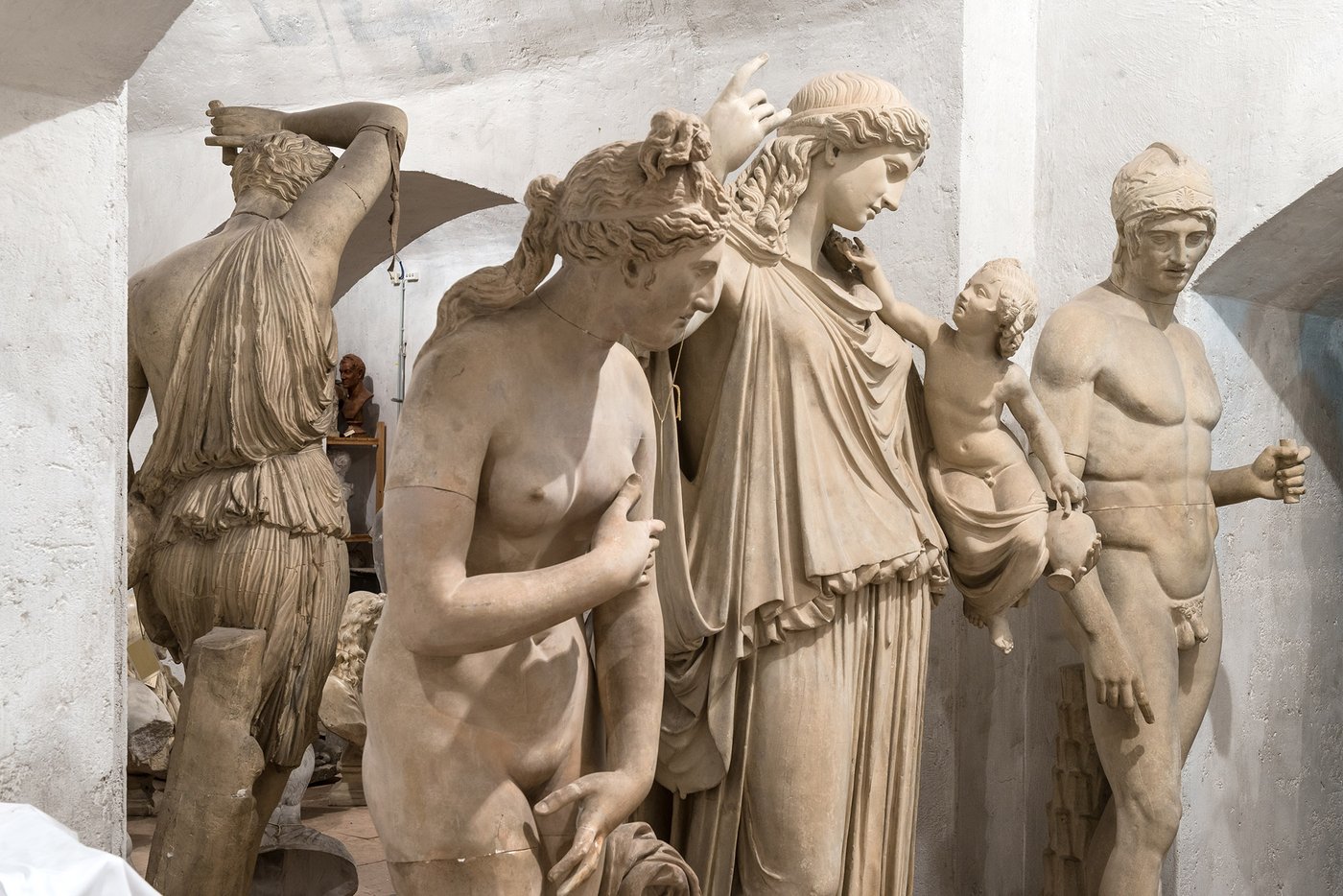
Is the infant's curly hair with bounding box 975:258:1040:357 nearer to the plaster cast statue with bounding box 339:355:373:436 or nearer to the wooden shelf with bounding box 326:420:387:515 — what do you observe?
the wooden shelf with bounding box 326:420:387:515

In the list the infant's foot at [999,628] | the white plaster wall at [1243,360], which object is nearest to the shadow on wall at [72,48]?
the infant's foot at [999,628]

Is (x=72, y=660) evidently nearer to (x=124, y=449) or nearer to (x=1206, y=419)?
(x=124, y=449)

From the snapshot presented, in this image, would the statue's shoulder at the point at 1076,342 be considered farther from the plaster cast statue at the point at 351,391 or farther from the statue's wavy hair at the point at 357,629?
the plaster cast statue at the point at 351,391

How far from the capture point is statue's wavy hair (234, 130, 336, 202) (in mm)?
3965

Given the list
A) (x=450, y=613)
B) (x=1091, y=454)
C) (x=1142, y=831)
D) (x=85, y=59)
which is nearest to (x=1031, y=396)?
(x=1091, y=454)

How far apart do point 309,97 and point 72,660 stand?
4017 mm

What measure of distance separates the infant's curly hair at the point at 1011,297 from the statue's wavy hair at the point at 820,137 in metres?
0.37

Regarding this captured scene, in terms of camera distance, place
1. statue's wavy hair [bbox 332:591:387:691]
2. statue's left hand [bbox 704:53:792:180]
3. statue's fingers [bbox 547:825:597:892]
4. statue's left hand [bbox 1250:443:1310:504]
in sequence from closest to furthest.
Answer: statue's fingers [bbox 547:825:597:892]
statue's left hand [bbox 704:53:792:180]
statue's left hand [bbox 1250:443:1310:504]
statue's wavy hair [bbox 332:591:387:691]

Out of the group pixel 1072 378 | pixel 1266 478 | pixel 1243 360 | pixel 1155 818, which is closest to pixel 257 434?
pixel 1072 378

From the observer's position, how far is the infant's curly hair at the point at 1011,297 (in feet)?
12.0

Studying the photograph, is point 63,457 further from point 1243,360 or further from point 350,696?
point 350,696

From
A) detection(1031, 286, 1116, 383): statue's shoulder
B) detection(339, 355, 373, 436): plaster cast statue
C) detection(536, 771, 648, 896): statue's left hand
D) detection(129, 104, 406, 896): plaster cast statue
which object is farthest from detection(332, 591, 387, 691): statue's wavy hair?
detection(536, 771, 648, 896): statue's left hand

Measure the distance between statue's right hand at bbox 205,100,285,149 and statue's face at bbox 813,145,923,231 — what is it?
1590 millimetres

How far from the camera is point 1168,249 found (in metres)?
4.38
